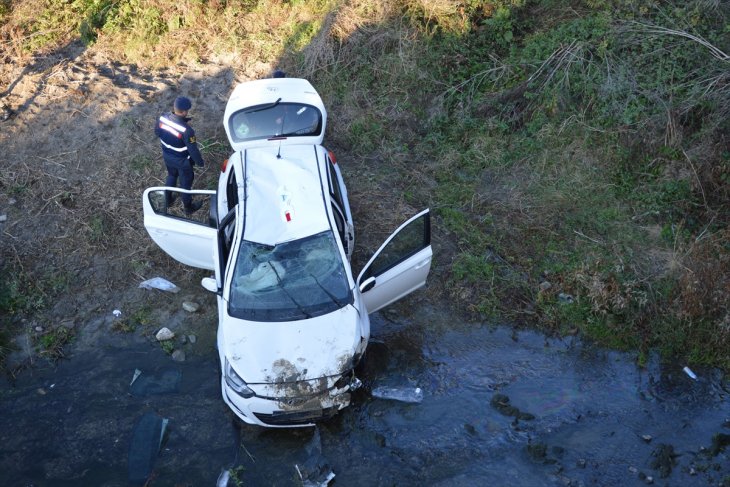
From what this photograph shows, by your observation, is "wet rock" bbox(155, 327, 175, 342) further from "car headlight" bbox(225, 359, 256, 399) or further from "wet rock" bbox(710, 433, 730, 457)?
"wet rock" bbox(710, 433, 730, 457)

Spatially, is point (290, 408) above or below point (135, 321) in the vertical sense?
above

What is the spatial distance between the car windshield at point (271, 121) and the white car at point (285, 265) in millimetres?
12

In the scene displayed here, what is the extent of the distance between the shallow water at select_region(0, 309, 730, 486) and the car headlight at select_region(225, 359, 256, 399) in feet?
2.53

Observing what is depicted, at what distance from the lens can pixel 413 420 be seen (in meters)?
5.97

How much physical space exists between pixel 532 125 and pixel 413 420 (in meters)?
4.83

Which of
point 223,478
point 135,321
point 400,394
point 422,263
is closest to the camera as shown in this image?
point 223,478

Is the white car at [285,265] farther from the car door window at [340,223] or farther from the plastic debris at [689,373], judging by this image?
the plastic debris at [689,373]

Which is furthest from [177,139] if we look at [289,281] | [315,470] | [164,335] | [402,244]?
[315,470]

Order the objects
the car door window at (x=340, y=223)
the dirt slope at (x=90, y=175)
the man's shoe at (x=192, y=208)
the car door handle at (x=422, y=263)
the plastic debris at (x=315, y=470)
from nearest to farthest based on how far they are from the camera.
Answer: the plastic debris at (x=315, y=470) < the car door handle at (x=422, y=263) < the car door window at (x=340, y=223) < the dirt slope at (x=90, y=175) < the man's shoe at (x=192, y=208)

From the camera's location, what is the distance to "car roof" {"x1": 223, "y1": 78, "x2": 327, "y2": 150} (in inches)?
278

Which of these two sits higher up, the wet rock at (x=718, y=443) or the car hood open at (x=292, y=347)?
the car hood open at (x=292, y=347)

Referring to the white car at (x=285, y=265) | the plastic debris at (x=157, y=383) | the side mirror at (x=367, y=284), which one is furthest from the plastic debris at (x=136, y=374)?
the side mirror at (x=367, y=284)

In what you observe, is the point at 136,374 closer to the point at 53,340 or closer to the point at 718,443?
the point at 53,340

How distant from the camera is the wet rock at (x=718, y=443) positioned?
18.7 feet
